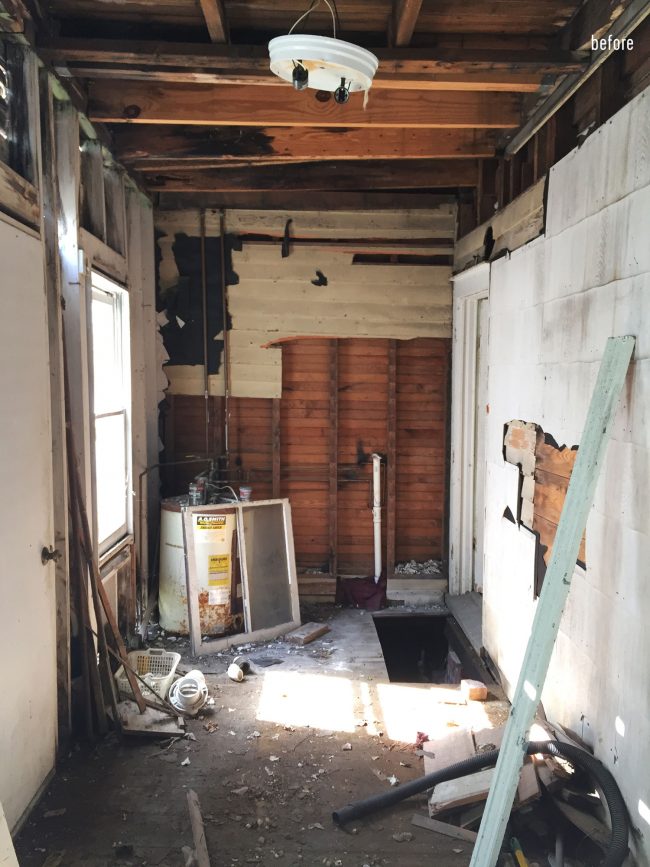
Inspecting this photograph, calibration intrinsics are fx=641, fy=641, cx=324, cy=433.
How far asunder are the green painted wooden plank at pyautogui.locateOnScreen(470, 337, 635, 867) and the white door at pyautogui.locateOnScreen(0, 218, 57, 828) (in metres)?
1.76

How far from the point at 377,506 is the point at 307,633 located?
3.97 ft

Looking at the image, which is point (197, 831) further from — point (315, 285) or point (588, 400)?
point (315, 285)

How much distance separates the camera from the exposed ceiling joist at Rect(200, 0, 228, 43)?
2434 millimetres

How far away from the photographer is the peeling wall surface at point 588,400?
2240mm

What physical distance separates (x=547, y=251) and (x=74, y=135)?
2.38m

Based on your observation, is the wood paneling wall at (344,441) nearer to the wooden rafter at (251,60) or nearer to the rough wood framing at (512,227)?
the rough wood framing at (512,227)

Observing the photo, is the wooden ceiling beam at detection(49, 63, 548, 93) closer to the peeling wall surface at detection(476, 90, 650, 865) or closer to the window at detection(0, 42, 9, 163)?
the window at detection(0, 42, 9, 163)

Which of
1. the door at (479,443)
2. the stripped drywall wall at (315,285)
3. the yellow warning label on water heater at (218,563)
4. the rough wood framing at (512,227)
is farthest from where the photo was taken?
the stripped drywall wall at (315,285)

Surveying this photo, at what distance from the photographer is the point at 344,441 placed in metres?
5.39

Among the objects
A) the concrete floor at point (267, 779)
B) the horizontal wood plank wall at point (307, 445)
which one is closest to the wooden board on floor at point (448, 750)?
the concrete floor at point (267, 779)

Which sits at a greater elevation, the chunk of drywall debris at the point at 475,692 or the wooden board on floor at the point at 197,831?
the chunk of drywall debris at the point at 475,692

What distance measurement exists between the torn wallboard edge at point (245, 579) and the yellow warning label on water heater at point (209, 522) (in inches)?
1.1

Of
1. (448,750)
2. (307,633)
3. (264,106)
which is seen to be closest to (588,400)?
(448,750)

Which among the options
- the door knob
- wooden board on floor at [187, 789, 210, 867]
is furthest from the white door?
wooden board on floor at [187, 789, 210, 867]
